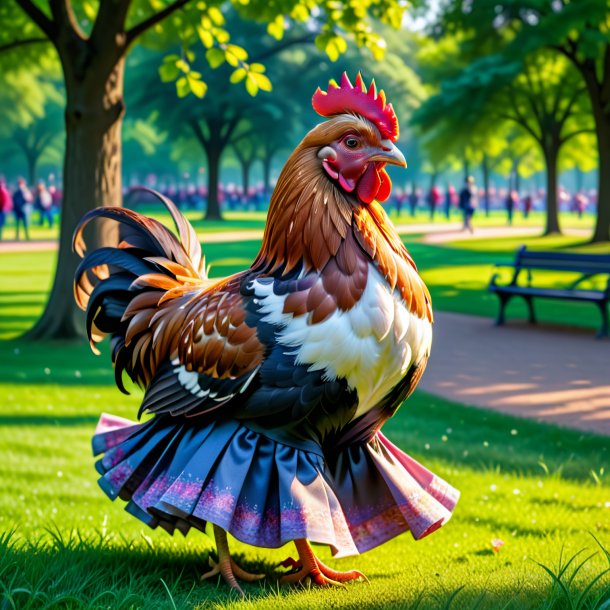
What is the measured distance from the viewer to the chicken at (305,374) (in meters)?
3.38

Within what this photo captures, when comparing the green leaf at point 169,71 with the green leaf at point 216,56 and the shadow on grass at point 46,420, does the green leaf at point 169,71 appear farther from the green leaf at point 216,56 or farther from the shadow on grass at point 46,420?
the shadow on grass at point 46,420

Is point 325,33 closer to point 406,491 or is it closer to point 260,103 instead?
point 406,491

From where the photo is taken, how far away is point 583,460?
21.4 feet

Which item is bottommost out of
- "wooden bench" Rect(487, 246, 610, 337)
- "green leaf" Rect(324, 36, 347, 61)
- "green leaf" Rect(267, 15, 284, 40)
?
"wooden bench" Rect(487, 246, 610, 337)

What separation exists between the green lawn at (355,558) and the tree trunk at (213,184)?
33.1 m

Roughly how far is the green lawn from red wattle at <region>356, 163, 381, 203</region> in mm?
1581

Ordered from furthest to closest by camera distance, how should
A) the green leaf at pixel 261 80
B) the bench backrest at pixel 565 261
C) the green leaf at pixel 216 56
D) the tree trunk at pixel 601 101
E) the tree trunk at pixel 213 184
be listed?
the tree trunk at pixel 213 184 → the tree trunk at pixel 601 101 → the bench backrest at pixel 565 261 → the green leaf at pixel 216 56 → the green leaf at pixel 261 80

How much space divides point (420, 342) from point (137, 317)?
1316 mm

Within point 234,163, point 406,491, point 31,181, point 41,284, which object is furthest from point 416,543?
point 234,163

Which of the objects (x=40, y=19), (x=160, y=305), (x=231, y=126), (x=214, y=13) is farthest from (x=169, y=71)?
(x=231, y=126)

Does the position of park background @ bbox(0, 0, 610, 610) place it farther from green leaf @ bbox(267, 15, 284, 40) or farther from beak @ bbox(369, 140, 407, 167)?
beak @ bbox(369, 140, 407, 167)

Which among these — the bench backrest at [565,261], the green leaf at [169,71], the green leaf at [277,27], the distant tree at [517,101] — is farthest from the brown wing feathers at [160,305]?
the distant tree at [517,101]

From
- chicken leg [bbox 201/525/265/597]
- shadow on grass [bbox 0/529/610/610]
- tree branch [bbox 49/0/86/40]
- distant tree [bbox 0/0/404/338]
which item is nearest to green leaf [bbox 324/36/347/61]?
distant tree [bbox 0/0/404/338]

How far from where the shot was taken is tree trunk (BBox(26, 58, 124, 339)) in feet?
35.7
